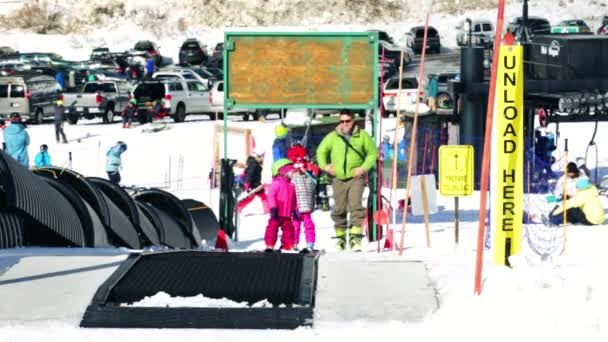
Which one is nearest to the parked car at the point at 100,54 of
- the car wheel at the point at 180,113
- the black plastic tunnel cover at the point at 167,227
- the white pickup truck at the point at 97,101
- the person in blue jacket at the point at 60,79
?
the person in blue jacket at the point at 60,79

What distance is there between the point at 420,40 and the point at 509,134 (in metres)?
54.8

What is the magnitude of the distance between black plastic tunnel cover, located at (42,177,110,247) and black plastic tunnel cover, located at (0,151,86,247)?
9 cm

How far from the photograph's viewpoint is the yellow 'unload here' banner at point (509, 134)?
835cm

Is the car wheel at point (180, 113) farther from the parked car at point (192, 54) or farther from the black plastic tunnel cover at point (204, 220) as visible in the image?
the black plastic tunnel cover at point (204, 220)

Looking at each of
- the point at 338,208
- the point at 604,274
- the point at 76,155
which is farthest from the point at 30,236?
the point at 76,155

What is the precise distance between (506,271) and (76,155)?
26.6 meters

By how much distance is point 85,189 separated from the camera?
46.1 feet

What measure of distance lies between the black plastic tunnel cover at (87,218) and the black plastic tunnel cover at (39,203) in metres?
0.09

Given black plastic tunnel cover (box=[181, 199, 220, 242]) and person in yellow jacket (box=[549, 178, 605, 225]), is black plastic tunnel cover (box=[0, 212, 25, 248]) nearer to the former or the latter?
black plastic tunnel cover (box=[181, 199, 220, 242])

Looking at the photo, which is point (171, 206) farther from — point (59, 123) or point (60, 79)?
point (60, 79)

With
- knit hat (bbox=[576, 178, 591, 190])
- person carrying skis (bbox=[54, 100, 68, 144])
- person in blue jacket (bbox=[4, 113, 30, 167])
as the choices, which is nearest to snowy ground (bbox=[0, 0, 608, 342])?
knit hat (bbox=[576, 178, 591, 190])

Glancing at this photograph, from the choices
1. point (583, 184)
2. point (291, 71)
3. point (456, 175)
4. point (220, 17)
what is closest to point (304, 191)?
point (456, 175)

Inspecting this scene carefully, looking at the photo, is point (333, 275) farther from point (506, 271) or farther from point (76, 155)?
point (76, 155)

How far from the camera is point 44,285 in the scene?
334 inches
